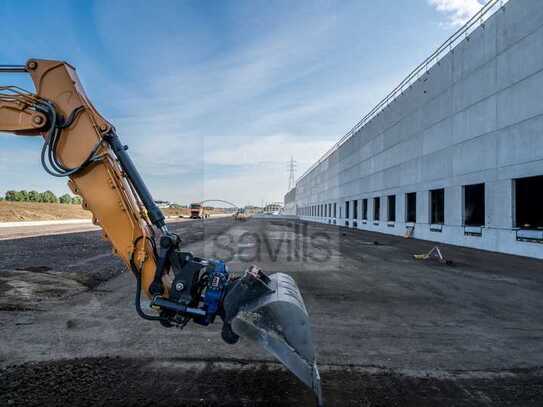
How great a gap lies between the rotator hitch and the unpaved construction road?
0.74 meters

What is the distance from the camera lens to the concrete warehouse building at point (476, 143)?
14477 millimetres

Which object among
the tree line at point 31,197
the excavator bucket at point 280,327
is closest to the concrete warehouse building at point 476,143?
the excavator bucket at point 280,327

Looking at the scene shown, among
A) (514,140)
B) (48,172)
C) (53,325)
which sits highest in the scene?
(514,140)

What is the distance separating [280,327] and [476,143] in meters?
A: 18.8

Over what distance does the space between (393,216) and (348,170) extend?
16.6 m

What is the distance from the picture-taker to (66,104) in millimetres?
3377

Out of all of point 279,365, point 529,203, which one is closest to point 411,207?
point 529,203

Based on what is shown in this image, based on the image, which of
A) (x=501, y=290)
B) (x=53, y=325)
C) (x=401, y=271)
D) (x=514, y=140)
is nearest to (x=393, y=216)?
(x=514, y=140)

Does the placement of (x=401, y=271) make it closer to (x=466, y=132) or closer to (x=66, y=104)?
(x=66, y=104)

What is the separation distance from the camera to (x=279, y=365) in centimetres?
389

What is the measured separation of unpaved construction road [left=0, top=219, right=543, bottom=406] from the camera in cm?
326

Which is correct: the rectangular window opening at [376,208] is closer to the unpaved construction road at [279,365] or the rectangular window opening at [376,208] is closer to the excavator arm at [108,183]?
the unpaved construction road at [279,365]

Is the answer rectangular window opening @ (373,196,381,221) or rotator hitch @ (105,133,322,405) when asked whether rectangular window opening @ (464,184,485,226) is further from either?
rotator hitch @ (105,133,322,405)

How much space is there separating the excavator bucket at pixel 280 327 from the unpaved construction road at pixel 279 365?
2.31 feet
